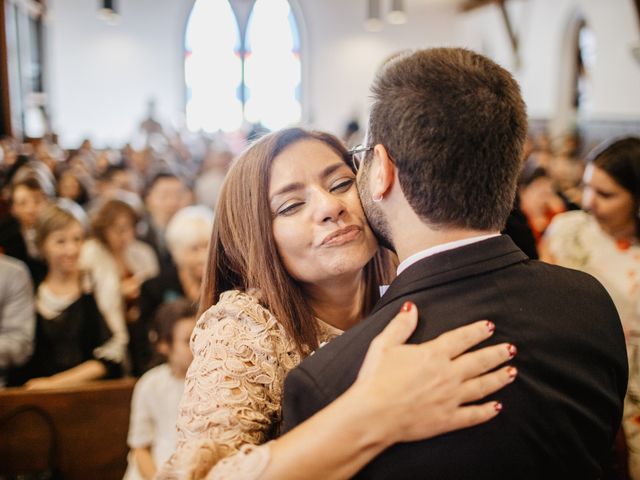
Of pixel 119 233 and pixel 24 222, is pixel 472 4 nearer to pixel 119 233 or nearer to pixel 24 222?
pixel 24 222

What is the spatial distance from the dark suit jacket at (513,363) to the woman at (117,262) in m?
2.82

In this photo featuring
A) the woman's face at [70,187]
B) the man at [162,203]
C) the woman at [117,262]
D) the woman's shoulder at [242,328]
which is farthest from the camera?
the woman's face at [70,187]

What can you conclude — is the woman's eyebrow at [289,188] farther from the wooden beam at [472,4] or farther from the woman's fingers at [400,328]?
the wooden beam at [472,4]

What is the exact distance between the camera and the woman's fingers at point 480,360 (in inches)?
43.4

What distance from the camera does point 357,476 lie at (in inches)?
44.4

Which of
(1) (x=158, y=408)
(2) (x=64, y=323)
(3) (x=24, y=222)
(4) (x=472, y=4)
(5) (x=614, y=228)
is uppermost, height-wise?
(4) (x=472, y=4)

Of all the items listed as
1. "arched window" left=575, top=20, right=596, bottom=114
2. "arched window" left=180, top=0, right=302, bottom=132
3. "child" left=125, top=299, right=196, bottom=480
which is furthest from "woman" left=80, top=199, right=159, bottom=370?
"arched window" left=180, top=0, right=302, bottom=132

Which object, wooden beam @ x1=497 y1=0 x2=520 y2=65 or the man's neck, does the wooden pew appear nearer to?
the man's neck

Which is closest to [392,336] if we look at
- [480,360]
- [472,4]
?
[480,360]

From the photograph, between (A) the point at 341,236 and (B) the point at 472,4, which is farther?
(B) the point at 472,4

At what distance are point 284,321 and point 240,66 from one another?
61.5 ft

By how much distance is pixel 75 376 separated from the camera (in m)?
3.45

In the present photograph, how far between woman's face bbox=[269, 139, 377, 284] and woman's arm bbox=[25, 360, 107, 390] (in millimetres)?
2191

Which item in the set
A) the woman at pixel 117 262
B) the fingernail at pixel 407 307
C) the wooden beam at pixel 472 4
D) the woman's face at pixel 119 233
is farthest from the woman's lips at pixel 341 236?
the wooden beam at pixel 472 4
